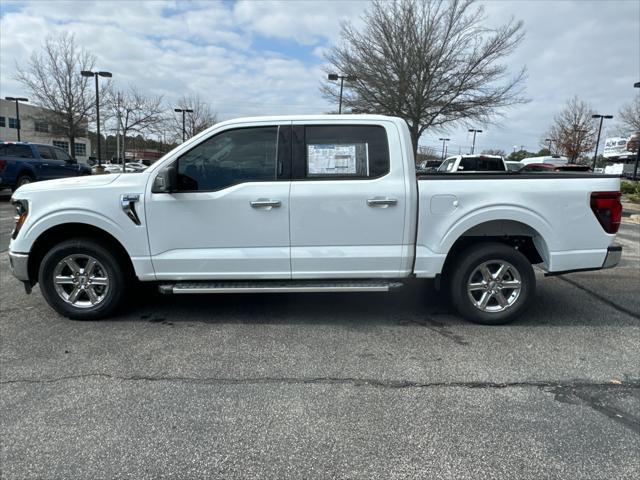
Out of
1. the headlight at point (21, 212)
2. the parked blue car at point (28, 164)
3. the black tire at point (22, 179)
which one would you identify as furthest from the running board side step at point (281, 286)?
the black tire at point (22, 179)

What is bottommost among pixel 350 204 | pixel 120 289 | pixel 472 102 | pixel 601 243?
pixel 120 289

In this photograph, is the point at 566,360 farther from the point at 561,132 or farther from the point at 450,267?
the point at 561,132

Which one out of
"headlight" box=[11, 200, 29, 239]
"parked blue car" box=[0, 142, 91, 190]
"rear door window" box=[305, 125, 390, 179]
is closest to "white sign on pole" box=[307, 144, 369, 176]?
"rear door window" box=[305, 125, 390, 179]

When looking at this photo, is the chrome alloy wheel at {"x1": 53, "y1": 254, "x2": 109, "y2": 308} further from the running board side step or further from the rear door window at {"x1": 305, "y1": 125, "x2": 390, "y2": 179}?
the rear door window at {"x1": 305, "y1": 125, "x2": 390, "y2": 179}

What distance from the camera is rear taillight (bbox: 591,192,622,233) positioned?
14.0 feet

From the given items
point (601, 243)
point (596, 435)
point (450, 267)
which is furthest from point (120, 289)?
point (601, 243)

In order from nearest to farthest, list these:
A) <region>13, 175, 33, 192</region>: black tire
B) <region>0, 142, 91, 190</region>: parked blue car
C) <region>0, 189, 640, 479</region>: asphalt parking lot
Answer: <region>0, 189, 640, 479</region>: asphalt parking lot
<region>0, 142, 91, 190</region>: parked blue car
<region>13, 175, 33, 192</region>: black tire

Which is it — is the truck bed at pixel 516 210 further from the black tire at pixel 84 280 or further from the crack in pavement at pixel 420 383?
the black tire at pixel 84 280

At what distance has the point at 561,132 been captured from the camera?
45875mm

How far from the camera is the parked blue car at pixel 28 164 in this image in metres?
14.8

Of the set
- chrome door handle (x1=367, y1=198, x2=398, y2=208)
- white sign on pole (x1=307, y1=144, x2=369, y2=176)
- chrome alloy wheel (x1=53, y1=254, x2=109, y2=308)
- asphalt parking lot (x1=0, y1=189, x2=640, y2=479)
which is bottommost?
asphalt parking lot (x1=0, y1=189, x2=640, y2=479)

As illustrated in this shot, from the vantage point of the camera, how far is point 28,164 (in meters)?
15.2

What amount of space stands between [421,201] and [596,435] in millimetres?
2250

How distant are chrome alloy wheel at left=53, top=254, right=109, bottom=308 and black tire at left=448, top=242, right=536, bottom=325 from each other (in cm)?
344
